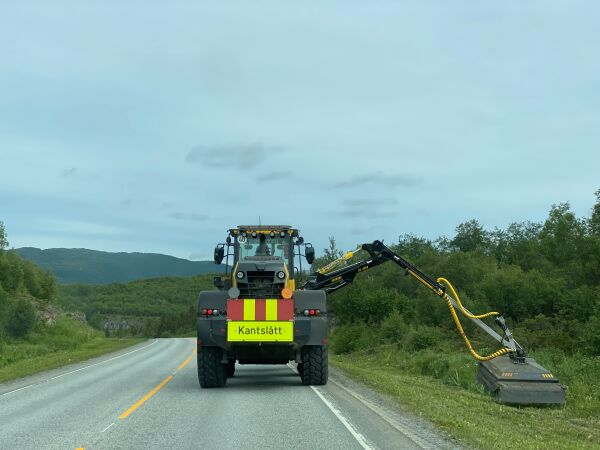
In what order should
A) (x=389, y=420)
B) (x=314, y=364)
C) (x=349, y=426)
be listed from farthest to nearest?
(x=314, y=364), (x=389, y=420), (x=349, y=426)

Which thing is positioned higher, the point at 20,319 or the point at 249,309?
the point at 249,309

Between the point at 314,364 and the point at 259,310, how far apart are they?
2.34 meters

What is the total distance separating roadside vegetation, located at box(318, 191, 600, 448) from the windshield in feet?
15.2

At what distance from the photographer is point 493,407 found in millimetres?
15234

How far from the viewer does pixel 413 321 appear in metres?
45.2

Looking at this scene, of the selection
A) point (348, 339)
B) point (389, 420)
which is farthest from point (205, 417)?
point (348, 339)

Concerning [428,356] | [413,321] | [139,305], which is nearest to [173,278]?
[139,305]

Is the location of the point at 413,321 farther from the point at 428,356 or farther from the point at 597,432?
the point at 597,432

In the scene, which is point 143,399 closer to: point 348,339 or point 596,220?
point 348,339

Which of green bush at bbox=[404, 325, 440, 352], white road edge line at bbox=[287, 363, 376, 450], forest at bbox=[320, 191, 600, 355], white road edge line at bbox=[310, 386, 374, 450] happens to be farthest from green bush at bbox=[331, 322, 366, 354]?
white road edge line at bbox=[310, 386, 374, 450]

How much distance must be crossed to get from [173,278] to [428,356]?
157 meters

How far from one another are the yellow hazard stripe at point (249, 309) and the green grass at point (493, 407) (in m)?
4.00

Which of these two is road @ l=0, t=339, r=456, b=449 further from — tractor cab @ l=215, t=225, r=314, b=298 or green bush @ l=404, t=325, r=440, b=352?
green bush @ l=404, t=325, r=440, b=352

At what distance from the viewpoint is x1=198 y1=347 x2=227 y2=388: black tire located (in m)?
18.0
